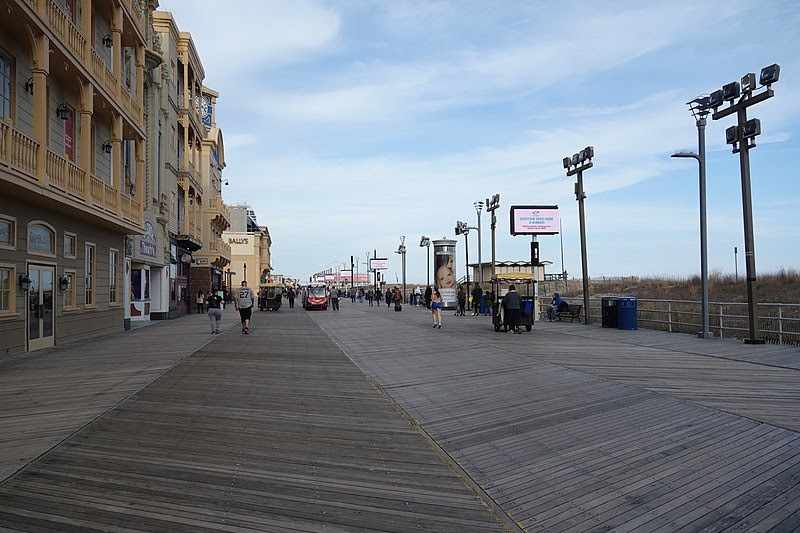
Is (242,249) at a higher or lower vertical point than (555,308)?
higher

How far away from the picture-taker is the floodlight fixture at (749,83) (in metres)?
17.5

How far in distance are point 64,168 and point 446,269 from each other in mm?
30952

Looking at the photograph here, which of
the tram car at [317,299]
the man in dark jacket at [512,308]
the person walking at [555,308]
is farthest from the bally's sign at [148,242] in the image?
the tram car at [317,299]

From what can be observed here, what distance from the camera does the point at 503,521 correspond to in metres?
4.96

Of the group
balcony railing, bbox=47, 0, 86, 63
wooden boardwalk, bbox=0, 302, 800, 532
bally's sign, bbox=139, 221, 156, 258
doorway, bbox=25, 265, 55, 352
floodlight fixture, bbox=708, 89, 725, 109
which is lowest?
wooden boardwalk, bbox=0, 302, 800, 532

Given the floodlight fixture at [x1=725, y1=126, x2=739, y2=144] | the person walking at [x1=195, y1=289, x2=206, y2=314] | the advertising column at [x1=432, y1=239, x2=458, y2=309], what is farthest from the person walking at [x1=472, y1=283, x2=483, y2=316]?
the floodlight fixture at [x1=725, y1=126, x2=739, y2=144]

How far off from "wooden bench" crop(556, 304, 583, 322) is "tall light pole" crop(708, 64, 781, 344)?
35.5 feet

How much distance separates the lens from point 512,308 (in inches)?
868

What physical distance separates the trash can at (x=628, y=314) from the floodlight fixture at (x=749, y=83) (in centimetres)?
788

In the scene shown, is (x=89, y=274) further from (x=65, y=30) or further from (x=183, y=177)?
(x=183, y=177)

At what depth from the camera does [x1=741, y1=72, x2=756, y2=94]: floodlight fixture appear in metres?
17.5

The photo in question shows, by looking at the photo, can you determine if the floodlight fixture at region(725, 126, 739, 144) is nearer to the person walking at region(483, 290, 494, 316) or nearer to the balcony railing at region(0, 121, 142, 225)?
the balcony railing at region(0, 121, 142, 225)

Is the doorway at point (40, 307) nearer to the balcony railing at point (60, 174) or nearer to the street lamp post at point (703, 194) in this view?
the balcony railing at point (60, 174)

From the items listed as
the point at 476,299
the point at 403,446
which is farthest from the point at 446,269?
the point at 403,446
